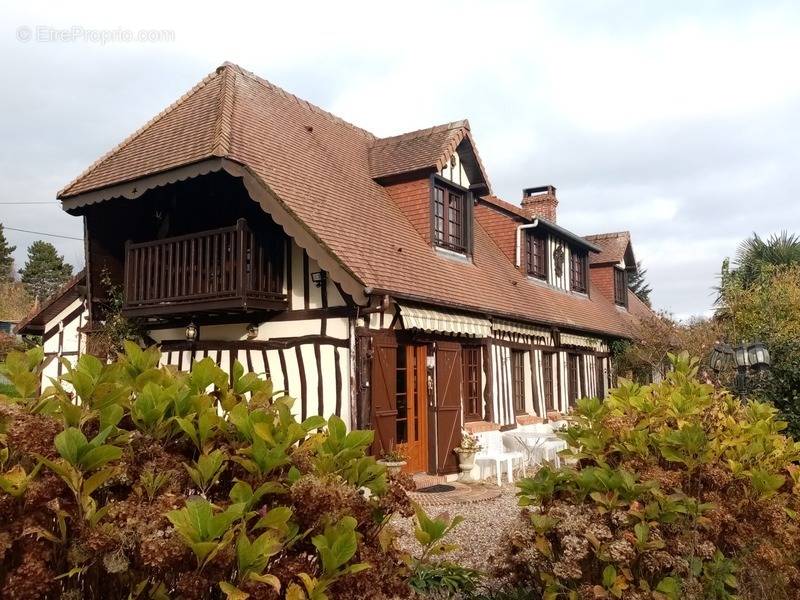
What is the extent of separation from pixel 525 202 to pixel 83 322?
14.5 metres

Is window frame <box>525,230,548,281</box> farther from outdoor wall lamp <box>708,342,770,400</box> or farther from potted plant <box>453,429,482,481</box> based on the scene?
potted plant <box>453,429,482,481</box>

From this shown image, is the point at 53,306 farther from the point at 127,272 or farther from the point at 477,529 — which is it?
the point at 477,529

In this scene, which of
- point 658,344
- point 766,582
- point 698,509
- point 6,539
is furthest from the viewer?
point 658,344

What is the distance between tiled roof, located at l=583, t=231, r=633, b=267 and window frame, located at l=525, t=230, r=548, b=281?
219 inches

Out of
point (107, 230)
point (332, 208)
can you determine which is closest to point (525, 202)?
point (332, 208)

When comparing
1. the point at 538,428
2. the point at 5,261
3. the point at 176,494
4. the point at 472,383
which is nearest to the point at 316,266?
the point at 472,383

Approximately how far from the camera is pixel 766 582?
3.59 metres

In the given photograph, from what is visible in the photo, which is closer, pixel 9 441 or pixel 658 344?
pixel 9 441

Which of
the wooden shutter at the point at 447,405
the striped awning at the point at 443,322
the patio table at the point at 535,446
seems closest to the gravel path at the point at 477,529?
the wooden shutter at the point at 447,405

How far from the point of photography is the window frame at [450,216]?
12.4m

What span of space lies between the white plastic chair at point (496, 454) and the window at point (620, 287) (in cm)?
1248

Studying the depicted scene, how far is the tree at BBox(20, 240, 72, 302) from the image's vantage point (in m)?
47.4

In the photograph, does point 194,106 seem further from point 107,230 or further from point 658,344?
point 658,344

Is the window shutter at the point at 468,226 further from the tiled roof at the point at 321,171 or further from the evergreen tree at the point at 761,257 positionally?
the evergreen tree at the point at 761,257
